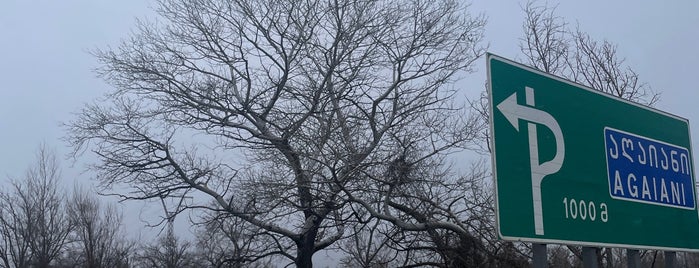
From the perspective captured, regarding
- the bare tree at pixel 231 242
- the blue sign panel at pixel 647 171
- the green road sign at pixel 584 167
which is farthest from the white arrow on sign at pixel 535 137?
the bare tree at pixel 231 242

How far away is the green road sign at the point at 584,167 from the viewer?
19.0ft

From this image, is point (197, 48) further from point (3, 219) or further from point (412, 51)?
point (3, 219)

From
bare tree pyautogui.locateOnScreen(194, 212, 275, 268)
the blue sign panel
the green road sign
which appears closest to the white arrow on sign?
the green road sign

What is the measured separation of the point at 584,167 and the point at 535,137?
2.47 ft

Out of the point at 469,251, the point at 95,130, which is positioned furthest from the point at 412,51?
the point at 95,130

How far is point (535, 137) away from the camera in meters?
6.04

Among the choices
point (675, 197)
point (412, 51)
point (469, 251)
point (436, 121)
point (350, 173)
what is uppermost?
point (412, 51)

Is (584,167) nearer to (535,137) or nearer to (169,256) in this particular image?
(535,137)

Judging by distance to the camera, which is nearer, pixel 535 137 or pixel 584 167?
pixel 535 137

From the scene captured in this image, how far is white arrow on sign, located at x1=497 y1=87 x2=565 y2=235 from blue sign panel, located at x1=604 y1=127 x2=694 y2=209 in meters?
0.87

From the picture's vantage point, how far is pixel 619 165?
707 cm

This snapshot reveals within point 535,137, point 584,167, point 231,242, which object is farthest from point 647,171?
point 231,242

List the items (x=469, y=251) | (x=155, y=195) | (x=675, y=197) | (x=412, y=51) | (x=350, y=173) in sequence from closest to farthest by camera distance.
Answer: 1. (x=675, y=197)
2. (x=350, y=173)
3. (x=469, y=251)
4. (x=412, y=51)
5. (x=155, y=195)

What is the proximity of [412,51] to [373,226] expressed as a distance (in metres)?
3.57
